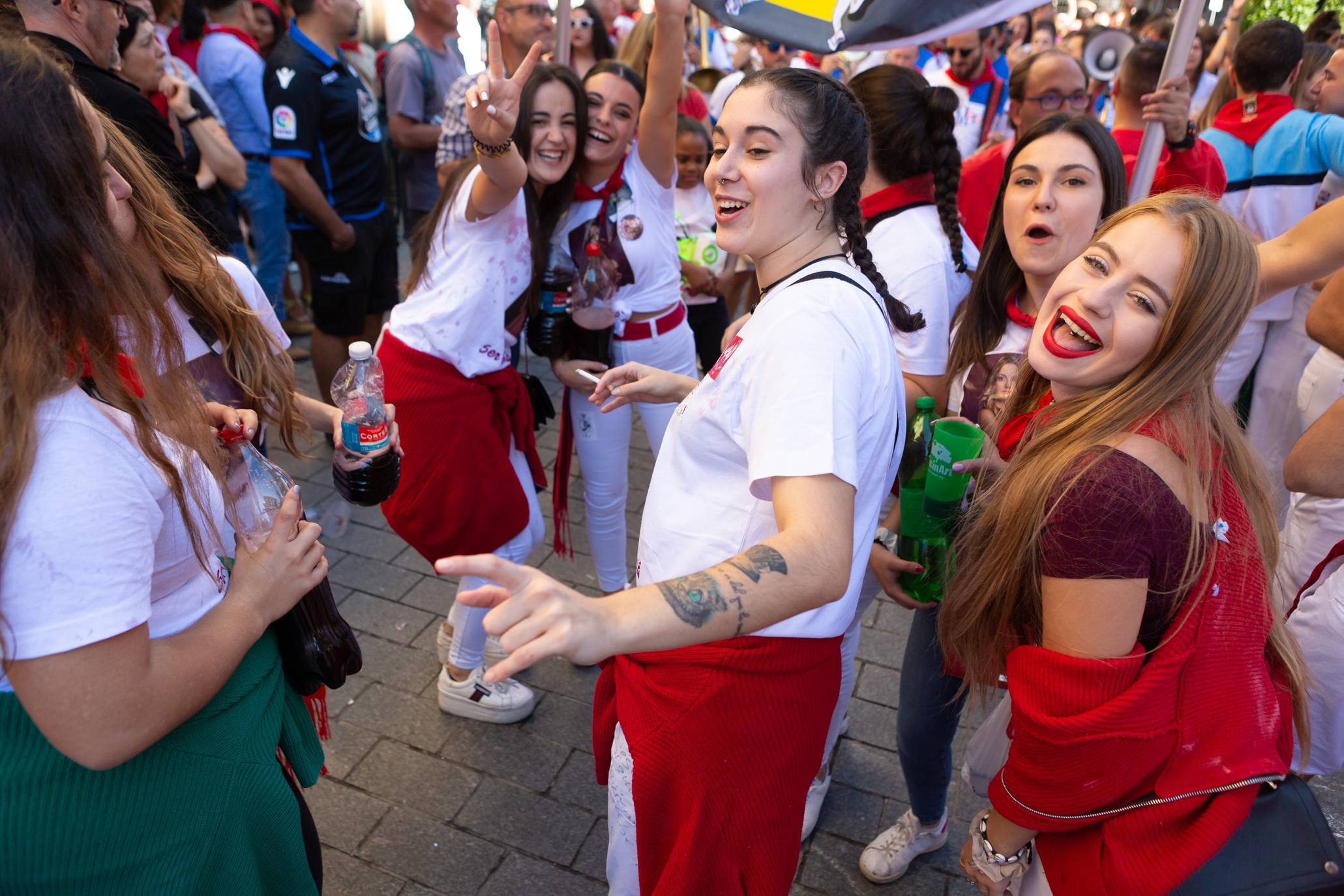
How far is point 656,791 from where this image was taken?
5.37 feet

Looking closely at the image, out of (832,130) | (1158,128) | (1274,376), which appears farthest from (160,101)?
(1274,376)

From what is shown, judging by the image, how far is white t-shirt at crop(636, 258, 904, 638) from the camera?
1353mm

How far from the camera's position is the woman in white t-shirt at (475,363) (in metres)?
2.76

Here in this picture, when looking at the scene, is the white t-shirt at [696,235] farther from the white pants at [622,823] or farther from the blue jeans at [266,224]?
the white pants at [622,823]

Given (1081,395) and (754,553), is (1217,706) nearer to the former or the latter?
(1081,395)

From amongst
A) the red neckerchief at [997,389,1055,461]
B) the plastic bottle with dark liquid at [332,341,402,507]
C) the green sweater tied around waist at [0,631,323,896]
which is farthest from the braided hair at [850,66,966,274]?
the green sweater tied around waist at [0,631,323,896]

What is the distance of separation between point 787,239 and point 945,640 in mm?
911

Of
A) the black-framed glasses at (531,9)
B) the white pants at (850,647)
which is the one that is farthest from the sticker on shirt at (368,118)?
the white pants at (850,647)

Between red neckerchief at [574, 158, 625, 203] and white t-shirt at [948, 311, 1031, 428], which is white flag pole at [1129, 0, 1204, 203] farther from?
Answer: red neckerchief at [574, 158, 625, 203]

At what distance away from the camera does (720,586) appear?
3.93ft

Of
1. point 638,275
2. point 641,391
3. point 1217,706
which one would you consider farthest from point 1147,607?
point 638,275

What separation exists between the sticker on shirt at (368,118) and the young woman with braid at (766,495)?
11.7 feet

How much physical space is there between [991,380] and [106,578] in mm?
2037

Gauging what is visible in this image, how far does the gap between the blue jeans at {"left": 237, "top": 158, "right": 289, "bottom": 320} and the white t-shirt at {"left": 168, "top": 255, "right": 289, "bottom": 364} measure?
12.4 feet
